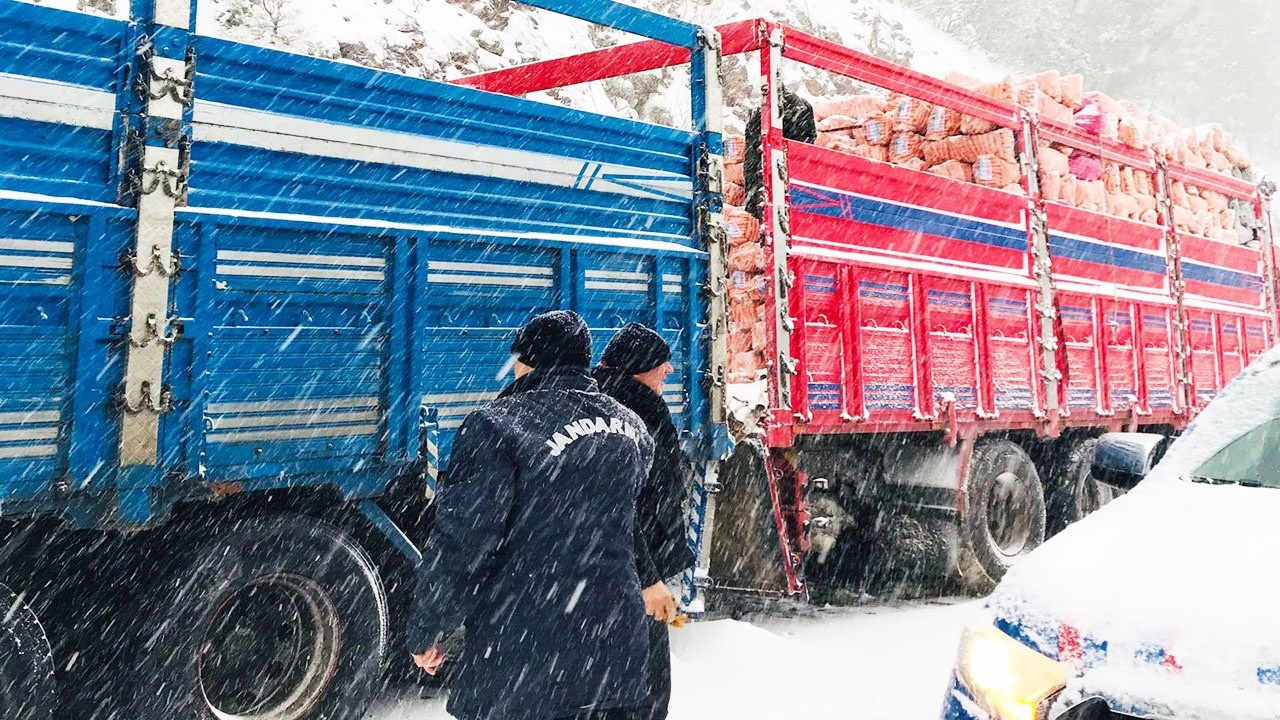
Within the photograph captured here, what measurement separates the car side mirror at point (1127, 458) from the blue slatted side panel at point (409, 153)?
2.48 m

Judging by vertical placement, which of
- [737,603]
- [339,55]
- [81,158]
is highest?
[339,55]

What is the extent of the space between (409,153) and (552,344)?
71.3 inches

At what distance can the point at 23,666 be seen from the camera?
299 centimetres

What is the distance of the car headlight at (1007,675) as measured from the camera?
210cm

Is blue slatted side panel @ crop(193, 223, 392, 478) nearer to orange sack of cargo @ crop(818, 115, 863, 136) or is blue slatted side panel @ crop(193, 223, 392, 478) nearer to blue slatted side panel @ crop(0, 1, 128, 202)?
blue slatted side panel @ crop(0, 1, 128, 202)

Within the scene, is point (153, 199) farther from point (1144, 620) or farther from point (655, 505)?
point (1144, 620)

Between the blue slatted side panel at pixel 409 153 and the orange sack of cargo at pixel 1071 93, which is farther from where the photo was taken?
the orange sack of cargo at pixel 1071 93

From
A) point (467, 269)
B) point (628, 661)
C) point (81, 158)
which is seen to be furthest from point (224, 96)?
point (628, 661)

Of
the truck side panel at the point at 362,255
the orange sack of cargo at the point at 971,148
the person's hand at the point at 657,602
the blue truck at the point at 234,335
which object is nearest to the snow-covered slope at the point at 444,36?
the orange sack of cargo at the point at 971,148

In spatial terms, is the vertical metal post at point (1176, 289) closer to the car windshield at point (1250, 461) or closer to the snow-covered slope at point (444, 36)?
the snow-covered slope at point (444, 36)

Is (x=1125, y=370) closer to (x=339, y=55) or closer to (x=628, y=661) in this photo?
(x=628, y=661)

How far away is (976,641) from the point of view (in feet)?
7.59

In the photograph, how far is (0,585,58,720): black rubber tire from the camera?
117 inches

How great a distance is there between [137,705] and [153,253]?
1.53m
